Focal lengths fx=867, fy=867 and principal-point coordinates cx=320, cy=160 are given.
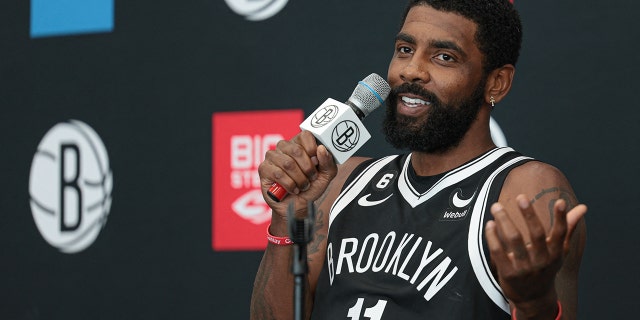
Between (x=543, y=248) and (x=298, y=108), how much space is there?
3.94ft

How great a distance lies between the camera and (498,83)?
1731 mm

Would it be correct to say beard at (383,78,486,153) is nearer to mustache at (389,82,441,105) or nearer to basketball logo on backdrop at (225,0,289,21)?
mustache at (389,82,441,105)

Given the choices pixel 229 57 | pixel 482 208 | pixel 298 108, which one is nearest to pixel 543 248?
pixel 482 208

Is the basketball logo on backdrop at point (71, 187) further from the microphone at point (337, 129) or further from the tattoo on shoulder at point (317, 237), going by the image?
the microphone at point (337, 129)

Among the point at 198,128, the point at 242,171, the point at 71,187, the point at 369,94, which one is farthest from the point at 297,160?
the point at 71,187

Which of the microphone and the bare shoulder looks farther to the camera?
the bare shoulder

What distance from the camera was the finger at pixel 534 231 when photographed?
1135mm

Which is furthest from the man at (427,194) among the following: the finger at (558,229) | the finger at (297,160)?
the finger at (558,229)

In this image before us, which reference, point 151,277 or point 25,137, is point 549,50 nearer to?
point 151,277

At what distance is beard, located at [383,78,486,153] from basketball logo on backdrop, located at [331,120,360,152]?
28 centimetres

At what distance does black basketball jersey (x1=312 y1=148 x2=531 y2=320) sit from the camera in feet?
4.93

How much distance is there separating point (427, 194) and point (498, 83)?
0.27 meters

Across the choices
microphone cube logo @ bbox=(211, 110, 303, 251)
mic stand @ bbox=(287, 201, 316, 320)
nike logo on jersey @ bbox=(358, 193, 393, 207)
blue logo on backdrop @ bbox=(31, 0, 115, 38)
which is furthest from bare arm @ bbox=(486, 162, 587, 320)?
blue logo on backdrop @ bbox=(31, 0, 115, 38)

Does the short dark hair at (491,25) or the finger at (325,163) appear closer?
the finger at (325,163)
